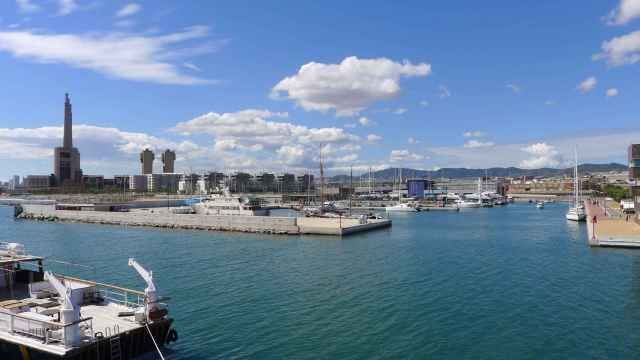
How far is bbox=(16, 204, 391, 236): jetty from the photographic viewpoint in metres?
74.8

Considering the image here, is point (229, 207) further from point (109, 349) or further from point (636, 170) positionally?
point (109, 349)

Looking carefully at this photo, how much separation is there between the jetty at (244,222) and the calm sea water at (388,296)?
10783 mm

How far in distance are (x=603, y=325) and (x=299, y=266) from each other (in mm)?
26783

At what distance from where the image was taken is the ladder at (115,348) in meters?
17.8

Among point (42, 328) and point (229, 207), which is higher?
point (229, 207)

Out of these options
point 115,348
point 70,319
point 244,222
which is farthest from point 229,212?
point 70,319

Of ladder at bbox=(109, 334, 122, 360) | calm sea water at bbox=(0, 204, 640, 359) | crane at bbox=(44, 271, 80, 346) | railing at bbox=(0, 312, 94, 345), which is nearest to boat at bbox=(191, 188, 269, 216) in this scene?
calm sea water at bbox=(0, 204, 640, 359)

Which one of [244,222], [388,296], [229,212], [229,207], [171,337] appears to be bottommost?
[388,296]

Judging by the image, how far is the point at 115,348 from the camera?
59.0 ft

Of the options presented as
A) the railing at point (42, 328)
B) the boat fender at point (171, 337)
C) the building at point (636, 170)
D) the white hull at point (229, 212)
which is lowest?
the boat fender at point (171, 337)

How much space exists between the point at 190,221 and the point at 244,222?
1259 cm

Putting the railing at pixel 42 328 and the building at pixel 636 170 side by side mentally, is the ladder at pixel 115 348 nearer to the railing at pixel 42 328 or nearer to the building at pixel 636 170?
the railing at pixel 42 328

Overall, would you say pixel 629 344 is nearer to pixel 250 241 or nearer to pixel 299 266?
pixel 299 266

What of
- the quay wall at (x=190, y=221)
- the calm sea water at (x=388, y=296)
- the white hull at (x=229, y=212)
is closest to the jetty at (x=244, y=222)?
the quay wall at (x=190, y=221)
